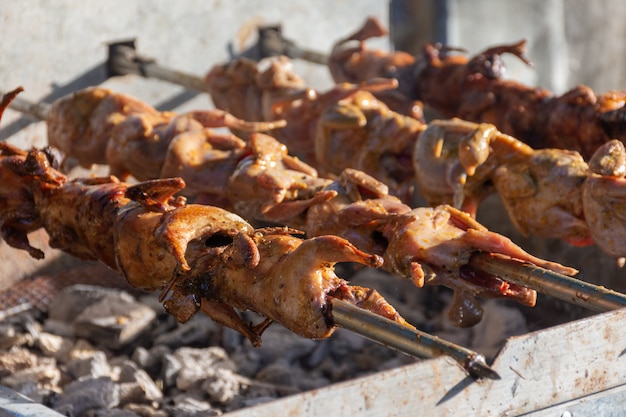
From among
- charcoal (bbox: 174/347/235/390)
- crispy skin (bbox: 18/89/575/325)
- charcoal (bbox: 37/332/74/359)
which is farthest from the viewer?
charcoal (bbox: 37/332/74/359)

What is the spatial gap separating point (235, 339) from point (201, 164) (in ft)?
3.50

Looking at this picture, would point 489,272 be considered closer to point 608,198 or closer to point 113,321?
point 608,198

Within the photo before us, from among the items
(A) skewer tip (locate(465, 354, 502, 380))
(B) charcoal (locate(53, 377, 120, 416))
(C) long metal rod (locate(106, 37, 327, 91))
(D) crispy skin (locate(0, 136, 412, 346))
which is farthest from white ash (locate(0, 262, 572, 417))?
(A) skewer tip (locate(465, 354, 502, 380))

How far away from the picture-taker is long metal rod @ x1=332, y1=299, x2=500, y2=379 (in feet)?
8.44

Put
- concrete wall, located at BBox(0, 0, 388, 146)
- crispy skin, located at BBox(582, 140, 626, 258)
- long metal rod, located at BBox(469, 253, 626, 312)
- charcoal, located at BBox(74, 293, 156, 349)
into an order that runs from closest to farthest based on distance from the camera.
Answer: long metal rod, located at BBox(469, 253, 626, 312) → crispy skin, located at BBox(582, 140, 626, 258) → charcoal, located at BBox(74, 293, 156, 349) → concrete wall, located at BBox(0, 0, 388, 146)

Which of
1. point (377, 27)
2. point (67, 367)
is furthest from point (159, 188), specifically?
point (377, 27)

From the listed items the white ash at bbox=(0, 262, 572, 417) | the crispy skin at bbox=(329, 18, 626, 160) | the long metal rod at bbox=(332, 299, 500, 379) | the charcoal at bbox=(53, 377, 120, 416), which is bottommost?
the white ash at bbox=(0, 262, 572, 417)

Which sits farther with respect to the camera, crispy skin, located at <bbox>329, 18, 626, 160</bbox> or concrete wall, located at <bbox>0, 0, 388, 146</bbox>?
concrete wall, located at <bbox>0, 0, 388, 146</bbox>

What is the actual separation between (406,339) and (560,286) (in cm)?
54

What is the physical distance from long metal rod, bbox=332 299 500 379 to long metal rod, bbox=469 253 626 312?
42cm

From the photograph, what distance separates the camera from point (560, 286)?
2893 mm

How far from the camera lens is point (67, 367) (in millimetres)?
4586

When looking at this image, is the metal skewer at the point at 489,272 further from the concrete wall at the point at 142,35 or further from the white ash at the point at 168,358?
the concrete wall at the point at 142,35

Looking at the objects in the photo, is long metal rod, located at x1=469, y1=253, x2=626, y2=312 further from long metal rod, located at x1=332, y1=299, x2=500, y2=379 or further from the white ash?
the white ash
